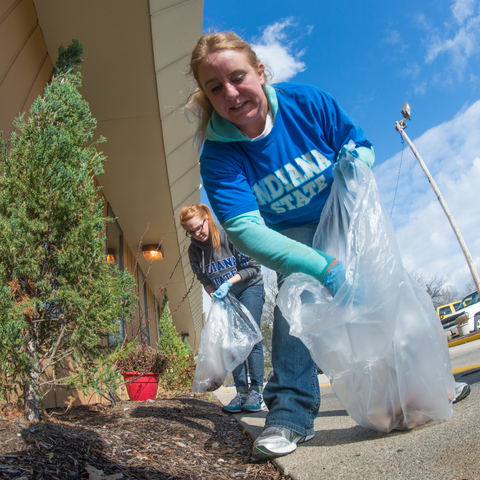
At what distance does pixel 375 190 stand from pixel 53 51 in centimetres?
388

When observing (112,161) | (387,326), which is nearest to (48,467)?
(387,326)

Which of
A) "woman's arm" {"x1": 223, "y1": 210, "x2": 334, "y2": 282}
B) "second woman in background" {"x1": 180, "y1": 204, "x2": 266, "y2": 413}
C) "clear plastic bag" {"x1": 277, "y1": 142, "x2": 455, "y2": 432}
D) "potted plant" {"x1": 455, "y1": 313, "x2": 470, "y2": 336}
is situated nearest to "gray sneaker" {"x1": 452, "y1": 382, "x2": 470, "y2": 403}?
"clear plastic bag" {"x1": 277, "y1": 142, "x2": 455, "y2": 432}

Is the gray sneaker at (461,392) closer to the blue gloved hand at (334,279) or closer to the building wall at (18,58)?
the blue gloved hand at (334,279)

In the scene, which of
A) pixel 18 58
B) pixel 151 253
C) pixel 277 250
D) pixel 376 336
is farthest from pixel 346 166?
pixel 151 253

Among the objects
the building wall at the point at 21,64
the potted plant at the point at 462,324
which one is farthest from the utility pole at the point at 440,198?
the building wall at the point at 21,64

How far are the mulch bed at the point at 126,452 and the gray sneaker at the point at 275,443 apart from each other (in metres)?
0.05

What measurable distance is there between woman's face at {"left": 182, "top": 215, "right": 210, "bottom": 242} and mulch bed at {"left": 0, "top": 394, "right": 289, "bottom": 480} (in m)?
1.45

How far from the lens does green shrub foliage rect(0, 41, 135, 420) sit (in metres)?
1.93

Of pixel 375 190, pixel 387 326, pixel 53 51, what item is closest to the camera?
pixel 387 326

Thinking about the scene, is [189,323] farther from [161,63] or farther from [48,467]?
[48,467]

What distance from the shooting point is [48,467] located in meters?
1.16

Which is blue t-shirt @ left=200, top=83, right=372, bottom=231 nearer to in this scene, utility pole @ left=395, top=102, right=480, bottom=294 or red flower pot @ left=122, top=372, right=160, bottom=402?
red flower pot @ left=122, top=372, right=160, bottom=402

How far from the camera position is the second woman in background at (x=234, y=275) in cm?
289

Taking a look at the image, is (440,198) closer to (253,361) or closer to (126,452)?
(253,361)
